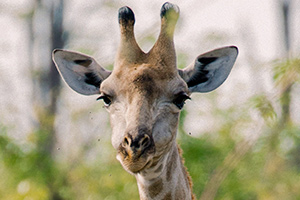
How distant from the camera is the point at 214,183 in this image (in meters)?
7.94

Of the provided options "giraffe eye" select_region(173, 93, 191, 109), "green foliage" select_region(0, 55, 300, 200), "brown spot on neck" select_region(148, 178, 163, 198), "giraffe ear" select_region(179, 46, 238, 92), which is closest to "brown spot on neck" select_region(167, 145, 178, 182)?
"brown spot on neck" select_region(148, 178, 163, 198)

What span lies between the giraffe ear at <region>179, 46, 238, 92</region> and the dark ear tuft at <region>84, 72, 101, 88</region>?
0.98m

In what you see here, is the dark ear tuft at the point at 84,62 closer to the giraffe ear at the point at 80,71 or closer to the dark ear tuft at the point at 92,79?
the giraffe ear at the point at 80,71

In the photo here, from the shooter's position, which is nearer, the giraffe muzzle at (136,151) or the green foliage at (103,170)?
the giraffe muzzle at (136,151)

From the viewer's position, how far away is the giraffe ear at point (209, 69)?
291 inches

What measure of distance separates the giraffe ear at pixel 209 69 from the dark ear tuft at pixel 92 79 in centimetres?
98

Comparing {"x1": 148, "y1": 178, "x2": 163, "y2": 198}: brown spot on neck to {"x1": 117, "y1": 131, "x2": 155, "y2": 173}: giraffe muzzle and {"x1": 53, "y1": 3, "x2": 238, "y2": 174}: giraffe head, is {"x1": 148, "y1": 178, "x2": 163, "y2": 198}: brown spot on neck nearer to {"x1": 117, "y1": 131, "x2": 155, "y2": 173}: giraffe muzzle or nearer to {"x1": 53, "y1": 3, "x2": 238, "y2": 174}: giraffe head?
{"x1": 53, "y1": 3, "x2": 238, "y2": 174}: giraffe head

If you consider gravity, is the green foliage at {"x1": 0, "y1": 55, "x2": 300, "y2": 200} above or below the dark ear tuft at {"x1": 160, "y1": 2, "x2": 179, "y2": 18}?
below

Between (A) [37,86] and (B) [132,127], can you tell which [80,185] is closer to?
(B) [132,127]

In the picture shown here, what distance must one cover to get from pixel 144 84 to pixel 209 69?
128cm

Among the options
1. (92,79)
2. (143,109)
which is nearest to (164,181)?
(143,109)

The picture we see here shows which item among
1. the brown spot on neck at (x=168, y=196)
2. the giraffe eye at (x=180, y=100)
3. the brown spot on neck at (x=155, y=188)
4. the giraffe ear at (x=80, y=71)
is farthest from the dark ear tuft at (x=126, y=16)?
the brown spot on neck at (x=168, y=196)

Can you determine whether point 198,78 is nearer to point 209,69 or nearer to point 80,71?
point 209,69

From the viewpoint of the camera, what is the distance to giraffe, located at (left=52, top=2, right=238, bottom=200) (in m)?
5.99
